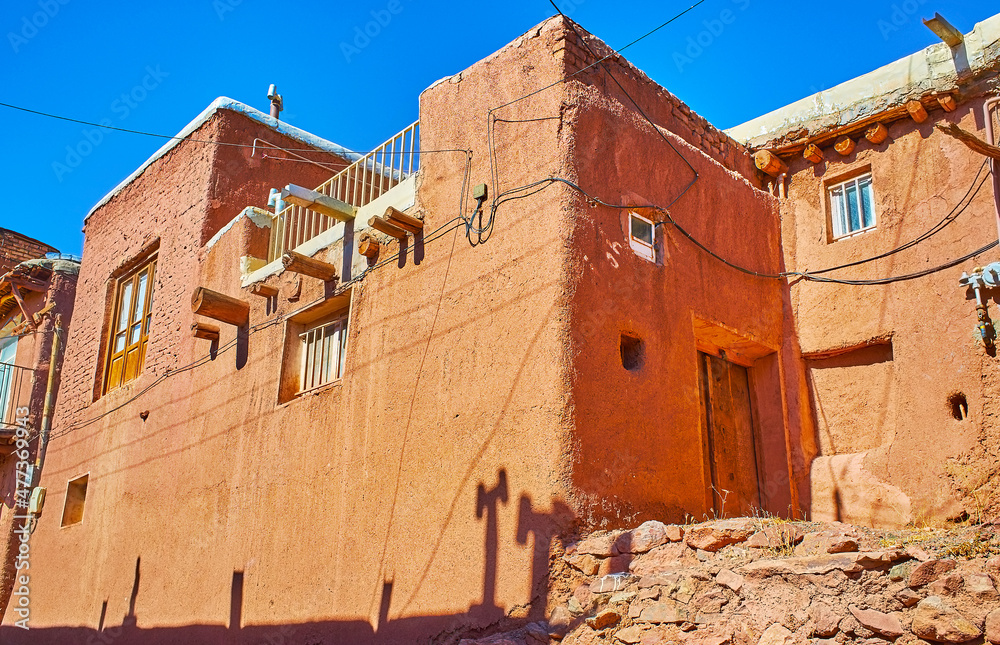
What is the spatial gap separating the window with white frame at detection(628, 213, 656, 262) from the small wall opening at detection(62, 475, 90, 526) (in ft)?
28.5

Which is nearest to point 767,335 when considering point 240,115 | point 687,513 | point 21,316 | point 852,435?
point 852,435

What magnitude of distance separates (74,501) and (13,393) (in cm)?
363

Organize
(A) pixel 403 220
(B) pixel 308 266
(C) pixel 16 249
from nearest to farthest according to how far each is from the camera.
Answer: (A) pixel 403 220, (B) pixel 308 266, (C) pixel 16 249

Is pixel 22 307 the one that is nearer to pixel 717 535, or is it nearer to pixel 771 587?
pixel 717 535

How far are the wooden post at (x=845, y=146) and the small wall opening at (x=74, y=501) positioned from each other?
1028cm

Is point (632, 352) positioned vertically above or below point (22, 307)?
below

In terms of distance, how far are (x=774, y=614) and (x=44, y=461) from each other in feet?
38.9

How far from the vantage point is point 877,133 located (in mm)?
8617

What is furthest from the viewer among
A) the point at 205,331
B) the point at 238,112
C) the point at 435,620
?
the point at 238,112

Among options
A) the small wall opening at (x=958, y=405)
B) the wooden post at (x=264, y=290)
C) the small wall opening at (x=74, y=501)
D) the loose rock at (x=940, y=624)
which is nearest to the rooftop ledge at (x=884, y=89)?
the small wall opening at (x=958, y=405)

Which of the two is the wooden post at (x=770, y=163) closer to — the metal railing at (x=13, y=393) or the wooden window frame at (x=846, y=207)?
the wooden window frame at (x=846, y=207)

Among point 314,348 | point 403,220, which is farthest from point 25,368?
point 403,220

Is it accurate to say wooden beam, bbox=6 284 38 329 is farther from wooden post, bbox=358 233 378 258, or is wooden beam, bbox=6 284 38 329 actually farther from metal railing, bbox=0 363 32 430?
wooden post, bbox=358 233 378 258

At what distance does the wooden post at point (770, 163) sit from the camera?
9352 millimetres
